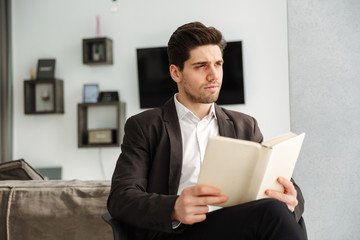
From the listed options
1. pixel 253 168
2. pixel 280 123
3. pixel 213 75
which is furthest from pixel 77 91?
pixel 253 168

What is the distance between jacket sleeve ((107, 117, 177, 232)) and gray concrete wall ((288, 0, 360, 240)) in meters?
1.22

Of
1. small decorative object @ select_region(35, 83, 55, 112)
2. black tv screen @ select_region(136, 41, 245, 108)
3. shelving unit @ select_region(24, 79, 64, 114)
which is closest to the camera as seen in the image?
black tv screen @ select_region(136, 41, 245, 108)

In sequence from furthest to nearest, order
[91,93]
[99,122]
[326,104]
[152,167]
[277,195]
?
[99,122], [91,93], [326,104], [152,167], [277,195]

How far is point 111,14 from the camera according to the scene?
5109mm

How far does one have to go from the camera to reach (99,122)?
517 centimetres

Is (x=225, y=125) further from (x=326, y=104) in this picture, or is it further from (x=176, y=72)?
(x=326, y=104)

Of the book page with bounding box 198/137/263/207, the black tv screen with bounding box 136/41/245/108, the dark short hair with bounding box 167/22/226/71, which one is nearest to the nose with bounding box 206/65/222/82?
the dark short hair with bounding box 167/22/226/71

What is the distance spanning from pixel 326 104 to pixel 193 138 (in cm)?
117

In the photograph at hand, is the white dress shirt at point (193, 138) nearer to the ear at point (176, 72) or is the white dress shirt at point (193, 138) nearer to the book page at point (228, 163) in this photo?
the ear at point (176, 72)

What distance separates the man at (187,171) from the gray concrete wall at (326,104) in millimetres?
911

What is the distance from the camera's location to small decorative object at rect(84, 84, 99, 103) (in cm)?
504

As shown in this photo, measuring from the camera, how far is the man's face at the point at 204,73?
1551mm

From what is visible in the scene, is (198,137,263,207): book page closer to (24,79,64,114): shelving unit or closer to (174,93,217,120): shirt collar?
(174,93,217,120): shirt collar

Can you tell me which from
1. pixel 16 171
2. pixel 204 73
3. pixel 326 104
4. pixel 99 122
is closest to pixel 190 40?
pixel 204 73
